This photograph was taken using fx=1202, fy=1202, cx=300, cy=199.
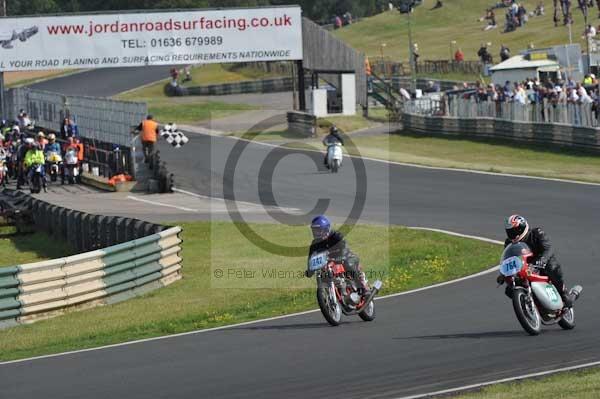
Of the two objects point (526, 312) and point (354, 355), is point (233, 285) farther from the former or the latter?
point (526, 312)

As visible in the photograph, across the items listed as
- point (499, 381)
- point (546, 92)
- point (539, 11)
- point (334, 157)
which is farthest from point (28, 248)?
point (539, 11)

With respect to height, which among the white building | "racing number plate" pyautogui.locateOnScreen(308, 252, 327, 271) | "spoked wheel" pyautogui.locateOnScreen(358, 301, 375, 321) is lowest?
"spoked wheel" pyautogui.locateOnScreen(358, 301, 375, 321)

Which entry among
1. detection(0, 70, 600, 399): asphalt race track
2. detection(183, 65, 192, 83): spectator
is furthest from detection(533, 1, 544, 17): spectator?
detection(0, 70, 600, 399): asphalt race track

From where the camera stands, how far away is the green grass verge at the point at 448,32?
2948 inches

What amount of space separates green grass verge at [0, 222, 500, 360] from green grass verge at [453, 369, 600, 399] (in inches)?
238

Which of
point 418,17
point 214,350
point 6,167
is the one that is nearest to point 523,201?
point 214,350

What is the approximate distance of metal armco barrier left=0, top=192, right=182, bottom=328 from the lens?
17484mm

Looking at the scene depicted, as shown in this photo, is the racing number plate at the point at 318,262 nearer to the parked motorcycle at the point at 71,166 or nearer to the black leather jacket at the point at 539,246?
the black leather jacket at the point at 539,246

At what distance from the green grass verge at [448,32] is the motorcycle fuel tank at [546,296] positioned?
181ft

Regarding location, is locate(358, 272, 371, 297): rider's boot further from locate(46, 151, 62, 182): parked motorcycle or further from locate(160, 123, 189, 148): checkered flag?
locate(46, 151, 62, 182): parked motorcycle

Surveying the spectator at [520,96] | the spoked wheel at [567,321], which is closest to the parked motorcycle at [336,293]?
the spoked wheel at [567,321]

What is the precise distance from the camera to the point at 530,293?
1297 centimetres

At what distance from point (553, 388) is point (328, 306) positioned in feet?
14.6

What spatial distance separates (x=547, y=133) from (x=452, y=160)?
3.18 metres
